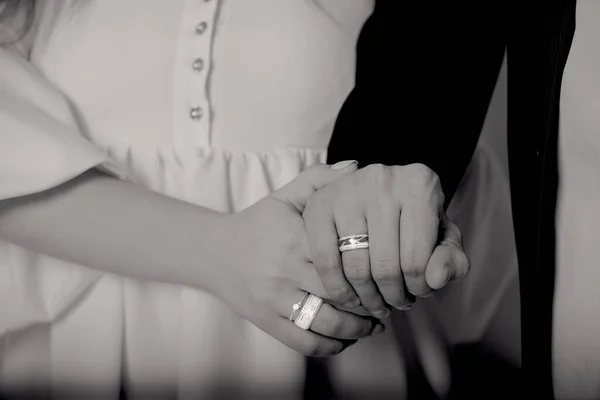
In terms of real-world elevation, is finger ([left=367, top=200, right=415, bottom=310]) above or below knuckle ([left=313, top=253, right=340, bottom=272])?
above

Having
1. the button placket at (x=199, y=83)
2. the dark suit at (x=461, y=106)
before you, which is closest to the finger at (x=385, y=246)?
the dark suit at (x=461, y=106)

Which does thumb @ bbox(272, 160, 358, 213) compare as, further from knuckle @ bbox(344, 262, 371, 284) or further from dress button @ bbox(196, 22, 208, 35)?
dress button @ bbox(196, 22, 208, 35)

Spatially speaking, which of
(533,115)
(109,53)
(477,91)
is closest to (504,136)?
(477,91)

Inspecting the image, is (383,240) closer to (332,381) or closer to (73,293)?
(332,381)

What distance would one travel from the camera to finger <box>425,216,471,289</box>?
43 cm

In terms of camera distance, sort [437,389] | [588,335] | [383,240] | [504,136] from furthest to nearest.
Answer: [504,136], [437,389], [588,335], [383,240]

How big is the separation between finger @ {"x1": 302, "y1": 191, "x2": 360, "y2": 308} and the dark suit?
19 cm

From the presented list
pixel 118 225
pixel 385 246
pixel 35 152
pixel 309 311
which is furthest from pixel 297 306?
pixel 35 152

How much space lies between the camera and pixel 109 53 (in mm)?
686

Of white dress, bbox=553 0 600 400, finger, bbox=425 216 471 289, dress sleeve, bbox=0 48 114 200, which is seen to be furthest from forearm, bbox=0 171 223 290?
white dress, bbox=553 0 600 400

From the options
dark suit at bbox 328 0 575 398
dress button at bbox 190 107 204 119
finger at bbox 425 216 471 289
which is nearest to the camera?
finger at bbox 425 216 471 289

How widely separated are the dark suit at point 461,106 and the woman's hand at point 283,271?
0.15 m

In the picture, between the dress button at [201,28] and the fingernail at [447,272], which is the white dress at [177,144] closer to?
the dress button at [201,28]

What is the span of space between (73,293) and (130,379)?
125mm
